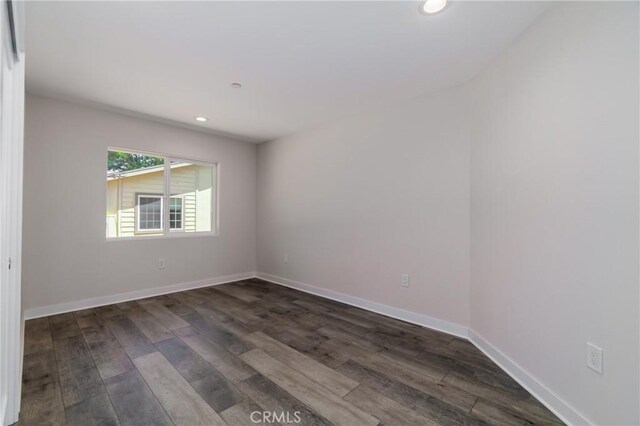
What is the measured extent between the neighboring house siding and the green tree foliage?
129 mm

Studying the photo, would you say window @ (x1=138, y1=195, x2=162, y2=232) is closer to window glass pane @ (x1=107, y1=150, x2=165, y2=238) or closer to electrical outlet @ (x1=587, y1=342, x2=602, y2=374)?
window glass pane @ (x1=107, y1=150, x2=165, y2=238)

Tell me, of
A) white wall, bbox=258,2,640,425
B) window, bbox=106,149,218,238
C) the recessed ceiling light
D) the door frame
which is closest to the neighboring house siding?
window, bbox=106,149,218,238

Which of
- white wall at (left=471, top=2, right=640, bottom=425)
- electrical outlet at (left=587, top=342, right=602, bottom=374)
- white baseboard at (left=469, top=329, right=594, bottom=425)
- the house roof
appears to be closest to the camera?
white wall at (left=471, top=2, right=640, bottom=425)

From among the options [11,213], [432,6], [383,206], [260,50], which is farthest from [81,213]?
[432,6]

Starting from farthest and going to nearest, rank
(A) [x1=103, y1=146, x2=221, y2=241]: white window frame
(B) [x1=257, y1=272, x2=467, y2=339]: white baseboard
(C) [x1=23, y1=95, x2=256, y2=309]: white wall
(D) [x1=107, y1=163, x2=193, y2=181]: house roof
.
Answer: (A) [x1=103, y1=146, x2=221, y2=241]: white window frame
(D) [x1=107, y1=163, x2=193, y2=181]: house roof
(C) [x1=23, y1=95, x2=256, y2=309]: white wall
(B) [x1=257, y1=272, x2=467, y2=339]: white baseboard

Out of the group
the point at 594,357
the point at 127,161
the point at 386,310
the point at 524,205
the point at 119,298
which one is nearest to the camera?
the point at 594,357

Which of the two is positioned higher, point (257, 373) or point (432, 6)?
point (432, 6)

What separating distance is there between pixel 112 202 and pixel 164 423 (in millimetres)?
3016

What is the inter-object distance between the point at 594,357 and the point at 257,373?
194 cm

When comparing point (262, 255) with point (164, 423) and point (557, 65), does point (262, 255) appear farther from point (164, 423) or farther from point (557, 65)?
point (557, 65)

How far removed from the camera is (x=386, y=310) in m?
3.12

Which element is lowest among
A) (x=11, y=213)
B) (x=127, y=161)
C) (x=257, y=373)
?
(x=257, y=373)

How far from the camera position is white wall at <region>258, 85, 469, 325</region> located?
104 inches

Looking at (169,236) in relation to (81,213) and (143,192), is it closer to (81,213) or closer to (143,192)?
(143,192)
